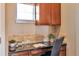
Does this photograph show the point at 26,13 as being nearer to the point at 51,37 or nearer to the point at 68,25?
the point at 51,37

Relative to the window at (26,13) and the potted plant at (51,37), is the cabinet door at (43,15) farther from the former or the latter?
the potted plant at (51,37)

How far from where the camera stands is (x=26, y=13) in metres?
2.91

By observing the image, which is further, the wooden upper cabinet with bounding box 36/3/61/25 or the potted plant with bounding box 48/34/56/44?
the wooden upper cabinet with bounding box 36/3/61/25

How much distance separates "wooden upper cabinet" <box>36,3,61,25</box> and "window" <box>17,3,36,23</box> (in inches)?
6.0

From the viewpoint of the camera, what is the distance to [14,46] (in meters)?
2.57

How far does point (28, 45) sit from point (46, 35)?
0.53m

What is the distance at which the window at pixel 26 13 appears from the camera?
9.12ft

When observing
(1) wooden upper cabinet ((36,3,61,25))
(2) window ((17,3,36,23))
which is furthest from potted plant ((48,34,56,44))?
(2) window ((17,3,36,23))

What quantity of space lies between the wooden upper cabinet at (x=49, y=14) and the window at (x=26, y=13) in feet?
0.50

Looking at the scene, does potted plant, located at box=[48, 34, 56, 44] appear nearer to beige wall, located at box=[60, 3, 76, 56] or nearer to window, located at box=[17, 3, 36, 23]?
beige wall, located at box=[60, 3, 76, 56]

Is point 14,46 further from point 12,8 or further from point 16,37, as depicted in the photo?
point 12,8

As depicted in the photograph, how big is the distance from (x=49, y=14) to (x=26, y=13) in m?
0.53

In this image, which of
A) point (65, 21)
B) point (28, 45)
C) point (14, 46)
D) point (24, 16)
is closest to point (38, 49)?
point (28, 45)

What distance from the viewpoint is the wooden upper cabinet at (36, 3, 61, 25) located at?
3.09 m
